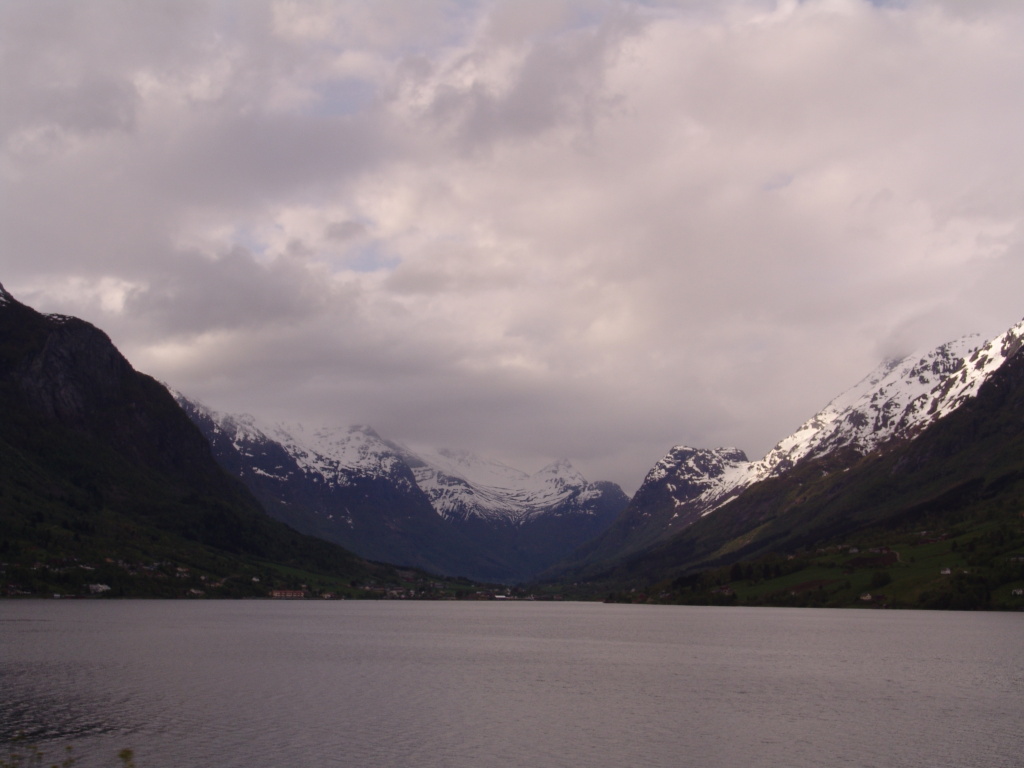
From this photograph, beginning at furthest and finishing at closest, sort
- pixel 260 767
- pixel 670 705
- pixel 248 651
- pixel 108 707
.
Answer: pixel 248 651 → pixel 670 705 → pixel 108 707 → pixel 260 767

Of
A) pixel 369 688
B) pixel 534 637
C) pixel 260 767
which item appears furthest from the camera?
pixel 534 637

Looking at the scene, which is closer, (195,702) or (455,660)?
(195,702)

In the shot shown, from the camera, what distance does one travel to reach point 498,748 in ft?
242

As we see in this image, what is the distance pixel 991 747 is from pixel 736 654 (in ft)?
248

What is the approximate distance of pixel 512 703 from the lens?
95688mm

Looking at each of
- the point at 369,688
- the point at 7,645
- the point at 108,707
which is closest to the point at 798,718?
the point at 369,688

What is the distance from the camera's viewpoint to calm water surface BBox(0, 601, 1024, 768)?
7119 centimetres

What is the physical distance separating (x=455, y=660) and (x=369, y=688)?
121 ft

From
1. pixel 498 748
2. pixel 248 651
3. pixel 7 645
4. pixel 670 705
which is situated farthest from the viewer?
pixel 248 651

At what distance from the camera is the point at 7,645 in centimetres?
13362

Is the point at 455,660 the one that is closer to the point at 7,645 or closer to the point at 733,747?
the point at 7,645

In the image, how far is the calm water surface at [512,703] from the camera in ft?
234

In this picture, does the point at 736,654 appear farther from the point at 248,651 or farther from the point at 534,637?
the point at 248,651

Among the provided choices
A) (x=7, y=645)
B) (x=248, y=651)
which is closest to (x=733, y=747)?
(x=248, y=651)
